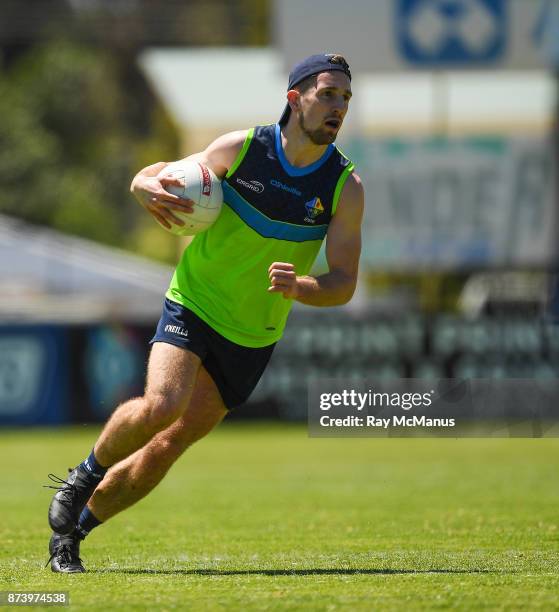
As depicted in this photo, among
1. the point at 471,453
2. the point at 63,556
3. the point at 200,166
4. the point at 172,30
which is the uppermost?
the point at 172,30

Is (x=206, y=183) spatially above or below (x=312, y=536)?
above

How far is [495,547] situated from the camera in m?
7.84

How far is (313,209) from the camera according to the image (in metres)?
7.27

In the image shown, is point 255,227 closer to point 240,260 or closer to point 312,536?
point 240,260

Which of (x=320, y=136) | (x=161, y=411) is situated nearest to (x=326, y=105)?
(x=320, y=136)

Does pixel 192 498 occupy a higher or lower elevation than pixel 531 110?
lower

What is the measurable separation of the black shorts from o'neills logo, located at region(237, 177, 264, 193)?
0.71 m

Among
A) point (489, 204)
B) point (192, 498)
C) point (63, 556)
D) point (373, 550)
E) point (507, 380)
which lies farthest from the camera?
point (489, 204)

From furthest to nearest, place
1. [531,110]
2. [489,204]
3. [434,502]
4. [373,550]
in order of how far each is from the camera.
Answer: [531,110], [489,204], [434,502], [373,550]

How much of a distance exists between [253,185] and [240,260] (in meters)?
0.39

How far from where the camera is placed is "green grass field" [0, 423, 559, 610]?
606 cm

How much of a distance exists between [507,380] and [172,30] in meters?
38.1

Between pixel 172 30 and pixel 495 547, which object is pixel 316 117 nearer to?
pixel 495 547

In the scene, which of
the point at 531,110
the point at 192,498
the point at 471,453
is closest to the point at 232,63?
the point at 531,110
